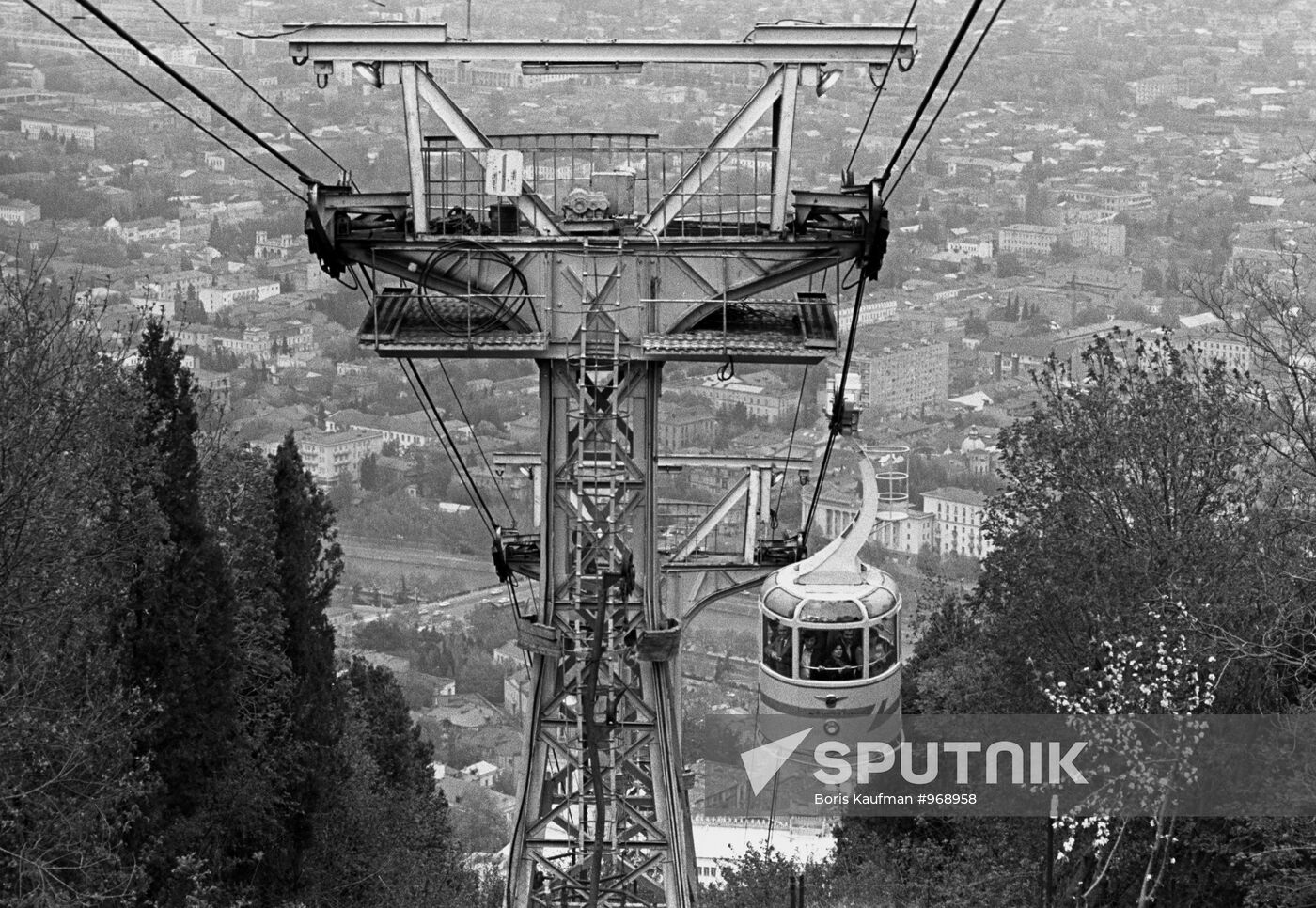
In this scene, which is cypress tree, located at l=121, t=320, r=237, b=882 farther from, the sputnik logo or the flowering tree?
the flowering tree

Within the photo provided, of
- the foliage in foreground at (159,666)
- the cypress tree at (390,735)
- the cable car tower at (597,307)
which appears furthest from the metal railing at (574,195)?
the cypress tree at (390,735)

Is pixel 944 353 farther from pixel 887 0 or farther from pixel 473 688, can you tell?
pixel 887 0

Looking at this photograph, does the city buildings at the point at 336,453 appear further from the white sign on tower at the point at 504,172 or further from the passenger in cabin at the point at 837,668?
the white sign on tower at the point at 504,172

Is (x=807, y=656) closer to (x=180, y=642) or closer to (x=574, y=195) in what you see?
(x=574, y=195)

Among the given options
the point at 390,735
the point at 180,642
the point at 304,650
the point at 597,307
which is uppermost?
the point at 597,307

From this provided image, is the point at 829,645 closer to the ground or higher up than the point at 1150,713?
higher up

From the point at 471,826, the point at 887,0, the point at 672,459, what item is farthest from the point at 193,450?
the point at 887,0

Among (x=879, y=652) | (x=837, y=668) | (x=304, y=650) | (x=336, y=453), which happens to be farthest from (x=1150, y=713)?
(x=336, y=453)
